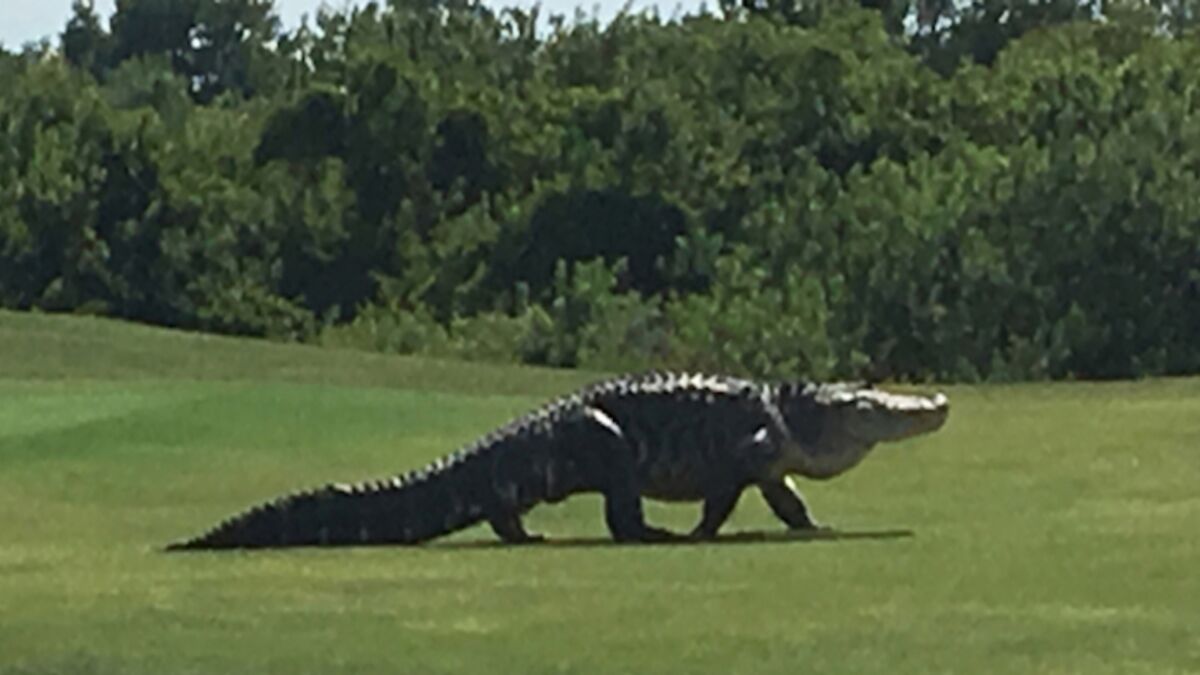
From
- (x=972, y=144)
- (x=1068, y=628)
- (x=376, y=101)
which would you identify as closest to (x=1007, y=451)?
(x=1068, y=628)

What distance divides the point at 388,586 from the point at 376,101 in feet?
120

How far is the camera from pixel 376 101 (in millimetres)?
46188

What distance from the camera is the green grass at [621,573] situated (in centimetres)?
825

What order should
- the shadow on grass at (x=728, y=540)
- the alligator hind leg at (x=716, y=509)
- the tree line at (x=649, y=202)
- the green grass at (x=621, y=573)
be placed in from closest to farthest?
the green grass at (x=621, y=573), the shadow on grass at (x=728, y=540), the alligator hind leg at (x=716, y=509), the tree line at (x=649, y=202)

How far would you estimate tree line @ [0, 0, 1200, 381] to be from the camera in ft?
119

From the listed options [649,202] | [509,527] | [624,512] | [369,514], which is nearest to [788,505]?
[624,512]

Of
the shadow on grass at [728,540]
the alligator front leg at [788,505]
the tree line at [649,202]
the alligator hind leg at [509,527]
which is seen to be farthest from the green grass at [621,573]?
the tree line at [649,202]

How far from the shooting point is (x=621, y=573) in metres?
10.4

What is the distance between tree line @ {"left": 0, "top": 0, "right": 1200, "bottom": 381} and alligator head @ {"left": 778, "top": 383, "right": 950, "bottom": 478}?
72.5 ft

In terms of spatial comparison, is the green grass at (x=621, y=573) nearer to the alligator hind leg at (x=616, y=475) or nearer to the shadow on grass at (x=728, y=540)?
the shadow on grass at (x=728, y=540)

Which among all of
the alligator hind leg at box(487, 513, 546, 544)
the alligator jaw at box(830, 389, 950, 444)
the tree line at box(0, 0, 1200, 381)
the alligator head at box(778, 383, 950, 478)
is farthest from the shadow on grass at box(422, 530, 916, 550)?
the tree line at box(0, 0, 1200, 381)

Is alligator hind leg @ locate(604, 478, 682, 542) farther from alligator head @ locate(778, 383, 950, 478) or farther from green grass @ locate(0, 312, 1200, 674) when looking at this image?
alligator head @ locate(778, 383, 950, 478)

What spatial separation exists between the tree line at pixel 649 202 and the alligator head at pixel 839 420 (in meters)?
22.1

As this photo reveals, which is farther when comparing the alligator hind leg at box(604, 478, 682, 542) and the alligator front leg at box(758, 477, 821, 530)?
the alligator front leg at box(758, 477, 821, 530)
